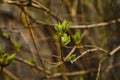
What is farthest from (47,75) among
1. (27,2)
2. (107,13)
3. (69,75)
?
(107,13)

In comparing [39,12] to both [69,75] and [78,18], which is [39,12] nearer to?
[78,18]

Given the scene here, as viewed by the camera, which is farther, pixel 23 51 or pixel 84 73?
pixel 23 51

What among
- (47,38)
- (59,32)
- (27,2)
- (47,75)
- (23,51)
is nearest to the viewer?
(59,32)

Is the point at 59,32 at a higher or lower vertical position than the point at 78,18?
higher

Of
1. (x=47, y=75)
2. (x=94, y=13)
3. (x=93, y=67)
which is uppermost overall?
(x=94, y=13)

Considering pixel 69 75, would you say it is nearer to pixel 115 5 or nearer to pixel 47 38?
pixel 47 38

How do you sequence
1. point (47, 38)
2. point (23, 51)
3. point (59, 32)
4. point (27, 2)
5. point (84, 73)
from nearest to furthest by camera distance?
point (59, 32) < point (27, 2) < point (84, 73) < point (47, 38) < point (23, 51)

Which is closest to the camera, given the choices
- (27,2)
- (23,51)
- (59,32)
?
(59,32)

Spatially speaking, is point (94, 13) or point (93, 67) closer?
point (93, 67)

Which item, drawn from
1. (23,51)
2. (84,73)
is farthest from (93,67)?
(23,51)
